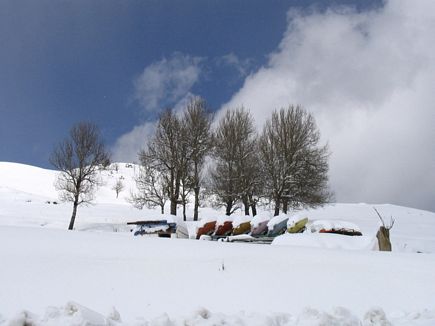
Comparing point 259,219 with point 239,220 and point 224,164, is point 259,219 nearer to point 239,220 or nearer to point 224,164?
point 239,220

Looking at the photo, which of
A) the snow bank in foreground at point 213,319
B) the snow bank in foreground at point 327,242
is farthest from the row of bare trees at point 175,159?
the snow bank in foreground at point 213,319

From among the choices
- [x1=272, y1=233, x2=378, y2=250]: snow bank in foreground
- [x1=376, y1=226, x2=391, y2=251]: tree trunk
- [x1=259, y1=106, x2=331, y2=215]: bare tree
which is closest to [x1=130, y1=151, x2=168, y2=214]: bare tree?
[x1=259, y1=106, x2=331, y2=215]: bare tree

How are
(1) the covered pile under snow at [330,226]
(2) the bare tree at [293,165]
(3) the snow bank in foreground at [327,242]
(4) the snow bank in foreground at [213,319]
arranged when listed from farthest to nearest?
(2) the bare tree at [293,165] < (1) the covered pile under snow at [330,226] < (3) the snow bank in foreground at [327,242] < (4) the snow bank in foreground at [213,319]

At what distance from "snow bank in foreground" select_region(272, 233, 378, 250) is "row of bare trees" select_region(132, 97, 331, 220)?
13616mm

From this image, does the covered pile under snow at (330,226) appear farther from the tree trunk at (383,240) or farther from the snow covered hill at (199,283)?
the snow covered hill at (199,283)

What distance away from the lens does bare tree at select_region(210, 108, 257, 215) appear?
981 inches

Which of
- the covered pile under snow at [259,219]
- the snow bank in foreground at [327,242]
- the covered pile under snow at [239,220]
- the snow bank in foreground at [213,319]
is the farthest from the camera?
the covered pile under snow at [239,220]

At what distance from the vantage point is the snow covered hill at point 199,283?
13.8 feet

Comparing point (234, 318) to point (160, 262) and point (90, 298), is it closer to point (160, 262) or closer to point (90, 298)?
point (90, 298)

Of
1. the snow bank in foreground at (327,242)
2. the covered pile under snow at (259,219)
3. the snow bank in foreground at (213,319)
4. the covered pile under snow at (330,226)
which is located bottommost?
the snow bank in foreground at (213,319)

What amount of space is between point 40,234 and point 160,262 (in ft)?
9.57

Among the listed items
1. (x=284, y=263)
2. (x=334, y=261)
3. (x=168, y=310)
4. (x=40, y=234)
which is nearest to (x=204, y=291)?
(x=168, y=310)

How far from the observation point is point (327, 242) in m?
9.62

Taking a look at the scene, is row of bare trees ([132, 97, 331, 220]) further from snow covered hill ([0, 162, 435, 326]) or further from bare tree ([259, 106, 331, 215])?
snow covered hill ([0, 162, 435, 326])
